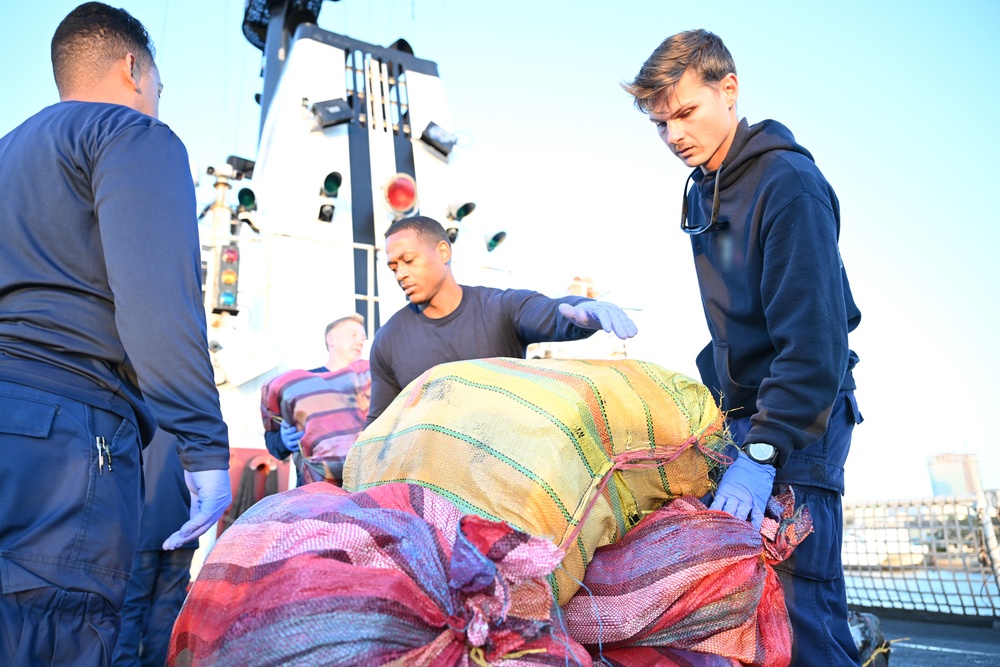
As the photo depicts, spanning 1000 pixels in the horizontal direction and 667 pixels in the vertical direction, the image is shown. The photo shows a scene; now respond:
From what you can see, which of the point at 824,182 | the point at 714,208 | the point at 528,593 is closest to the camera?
the point at 528,593

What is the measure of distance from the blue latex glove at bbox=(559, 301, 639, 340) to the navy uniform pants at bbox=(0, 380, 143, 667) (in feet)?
3.91

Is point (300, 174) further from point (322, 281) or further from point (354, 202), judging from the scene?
point (322, 281)

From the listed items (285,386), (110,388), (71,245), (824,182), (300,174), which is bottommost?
(285,386)

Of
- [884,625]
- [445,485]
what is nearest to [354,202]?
[884,625]

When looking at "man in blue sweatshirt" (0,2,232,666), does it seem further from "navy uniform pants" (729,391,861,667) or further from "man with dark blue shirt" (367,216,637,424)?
"navy uniform pants" (729,391,861,667)

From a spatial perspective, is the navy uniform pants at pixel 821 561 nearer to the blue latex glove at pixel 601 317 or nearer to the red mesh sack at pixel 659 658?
the red mesh sack at pixel 659 658

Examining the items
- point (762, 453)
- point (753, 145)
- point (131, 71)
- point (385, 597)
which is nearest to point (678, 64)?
point (753, 145)

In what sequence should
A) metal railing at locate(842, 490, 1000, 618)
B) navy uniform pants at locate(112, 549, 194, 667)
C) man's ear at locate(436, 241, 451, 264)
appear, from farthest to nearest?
metal railing at locate(842, 490, 1000, 618) → navy uniform pants at locate(112, 549, 194, 667) → man's ear at locate(436, 241, 451, 264)

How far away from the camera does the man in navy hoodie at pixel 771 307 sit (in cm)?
167

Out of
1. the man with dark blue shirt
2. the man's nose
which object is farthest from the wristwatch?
the man with dark blue shirt

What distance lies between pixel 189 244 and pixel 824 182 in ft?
4.94

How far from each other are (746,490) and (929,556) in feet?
18.1

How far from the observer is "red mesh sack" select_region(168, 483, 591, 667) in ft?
3.37

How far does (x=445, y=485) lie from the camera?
1.38m
